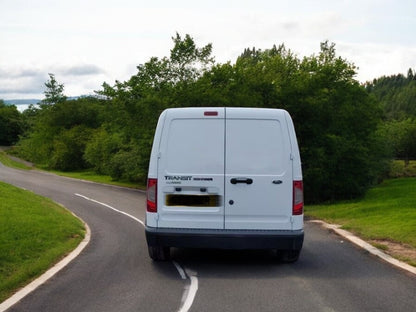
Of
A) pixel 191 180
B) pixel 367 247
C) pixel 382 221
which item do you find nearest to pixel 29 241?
pixel 191 180

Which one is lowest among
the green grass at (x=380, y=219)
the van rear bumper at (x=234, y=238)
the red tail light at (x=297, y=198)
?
the green grass at (x=380, y=219)

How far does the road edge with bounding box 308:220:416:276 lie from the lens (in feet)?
26.3

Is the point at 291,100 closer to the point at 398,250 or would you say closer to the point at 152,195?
the point at 398,250

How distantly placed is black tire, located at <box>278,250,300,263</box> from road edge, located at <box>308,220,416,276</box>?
1.53m

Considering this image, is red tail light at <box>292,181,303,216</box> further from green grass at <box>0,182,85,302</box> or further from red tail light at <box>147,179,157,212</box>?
green grass at <box>0,182,85,302</box>

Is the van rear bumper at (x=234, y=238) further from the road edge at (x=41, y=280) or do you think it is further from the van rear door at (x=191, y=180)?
the road edge at (x=41, y=280)

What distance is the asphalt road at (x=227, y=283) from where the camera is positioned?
5.82 metres

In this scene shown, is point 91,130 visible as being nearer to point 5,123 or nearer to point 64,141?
point 64,141

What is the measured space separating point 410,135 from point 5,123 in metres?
86.9

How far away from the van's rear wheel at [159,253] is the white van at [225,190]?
46 cm

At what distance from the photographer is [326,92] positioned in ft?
84.7

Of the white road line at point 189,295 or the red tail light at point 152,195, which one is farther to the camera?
the red tail light at point 152,195

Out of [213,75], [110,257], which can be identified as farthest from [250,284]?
[213,75]

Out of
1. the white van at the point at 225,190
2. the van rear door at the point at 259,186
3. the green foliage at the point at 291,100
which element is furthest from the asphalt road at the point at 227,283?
the green foliage at the point at 291,100
